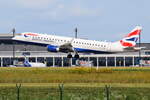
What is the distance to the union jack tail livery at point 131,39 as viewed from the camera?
366ft

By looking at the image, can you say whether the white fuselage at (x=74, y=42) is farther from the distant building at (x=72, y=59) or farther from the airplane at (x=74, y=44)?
the distant building at (x=72, y=59)

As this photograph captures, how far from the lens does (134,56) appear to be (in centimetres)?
14612

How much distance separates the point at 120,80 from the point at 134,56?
82.1 m

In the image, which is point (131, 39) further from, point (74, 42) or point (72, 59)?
point (72, 59)

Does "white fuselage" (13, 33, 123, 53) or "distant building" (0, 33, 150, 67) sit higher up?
"white fuselage" (13, 33, 123, 53)

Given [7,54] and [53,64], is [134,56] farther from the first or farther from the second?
[7,54]

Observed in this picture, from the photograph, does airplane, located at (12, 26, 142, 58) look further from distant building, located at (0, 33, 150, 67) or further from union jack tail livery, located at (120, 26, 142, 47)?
distant building, located at (0, 33, 150, 67)

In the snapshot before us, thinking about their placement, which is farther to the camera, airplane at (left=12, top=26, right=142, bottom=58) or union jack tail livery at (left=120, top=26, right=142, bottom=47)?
union jack tail livery at (left=120, top=26, right=142, bottom=47)

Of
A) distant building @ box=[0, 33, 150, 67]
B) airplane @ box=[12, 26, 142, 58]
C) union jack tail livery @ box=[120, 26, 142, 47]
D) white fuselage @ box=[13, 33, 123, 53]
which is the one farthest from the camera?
distant building @ box=[0, 33, 150, 67]

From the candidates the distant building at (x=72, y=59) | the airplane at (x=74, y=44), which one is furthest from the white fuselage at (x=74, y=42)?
the distant building at (x=72, y=59)

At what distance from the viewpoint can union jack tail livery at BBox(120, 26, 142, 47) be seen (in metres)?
112

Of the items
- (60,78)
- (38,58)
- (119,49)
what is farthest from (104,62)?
(60,78)

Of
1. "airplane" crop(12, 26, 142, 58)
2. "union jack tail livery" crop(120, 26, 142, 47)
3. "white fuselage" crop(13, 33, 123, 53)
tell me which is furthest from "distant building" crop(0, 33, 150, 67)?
"white fuselage" crop(13, 33, 123, 53)

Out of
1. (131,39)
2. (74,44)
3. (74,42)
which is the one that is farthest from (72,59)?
(74,42)
